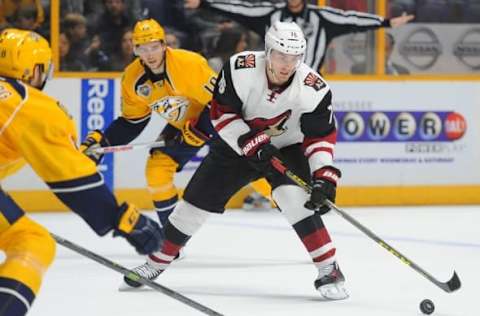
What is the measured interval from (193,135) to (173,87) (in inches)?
9.2

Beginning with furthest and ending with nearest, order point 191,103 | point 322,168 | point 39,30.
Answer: point 39,30 < point 191,103 < point 322,168

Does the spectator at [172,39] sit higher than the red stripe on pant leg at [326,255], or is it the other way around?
the spectator at [172,39]

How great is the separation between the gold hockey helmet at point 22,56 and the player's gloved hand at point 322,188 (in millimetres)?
1250

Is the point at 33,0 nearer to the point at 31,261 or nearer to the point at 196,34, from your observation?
the point at 196,34

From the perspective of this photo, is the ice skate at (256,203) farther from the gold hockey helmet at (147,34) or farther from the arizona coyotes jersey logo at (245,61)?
the arizona coyotes jersey logo at (245,61)

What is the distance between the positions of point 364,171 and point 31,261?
4561 mm

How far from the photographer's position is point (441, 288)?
3.90 m

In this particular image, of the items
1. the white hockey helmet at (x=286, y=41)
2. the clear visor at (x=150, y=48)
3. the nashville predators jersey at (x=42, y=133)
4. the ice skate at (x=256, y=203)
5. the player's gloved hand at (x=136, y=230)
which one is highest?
the nashville predators jersey at (x=42, y=133)

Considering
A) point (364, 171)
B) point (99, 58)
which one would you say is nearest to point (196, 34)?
point (99, 58)

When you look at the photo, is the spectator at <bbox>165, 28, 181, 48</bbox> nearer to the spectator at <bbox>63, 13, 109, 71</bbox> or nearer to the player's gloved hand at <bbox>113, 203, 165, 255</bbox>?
the spectator at <bbox>63, 13, 109, 71</bbox>

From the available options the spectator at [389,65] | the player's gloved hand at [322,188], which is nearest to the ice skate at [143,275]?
Answer: the player's gloved hand at [322,188]

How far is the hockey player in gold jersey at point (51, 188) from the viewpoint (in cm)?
259

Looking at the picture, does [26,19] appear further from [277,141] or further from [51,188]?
[51,188]

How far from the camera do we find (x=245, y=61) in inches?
Answer: 156
